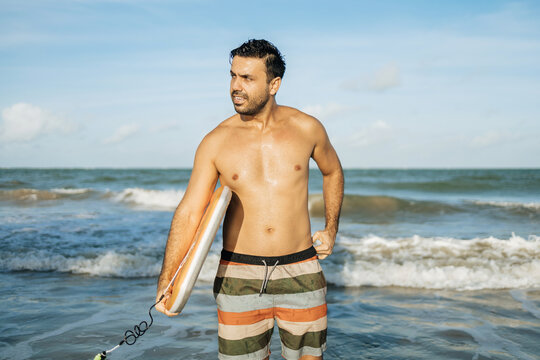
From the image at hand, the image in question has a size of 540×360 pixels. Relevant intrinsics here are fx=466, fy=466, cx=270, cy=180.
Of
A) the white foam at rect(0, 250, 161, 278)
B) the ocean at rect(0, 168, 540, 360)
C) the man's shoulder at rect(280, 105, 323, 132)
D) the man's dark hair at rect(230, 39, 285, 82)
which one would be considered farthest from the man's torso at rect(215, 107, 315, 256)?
the white foam at rect(0, 250, 161, 278)

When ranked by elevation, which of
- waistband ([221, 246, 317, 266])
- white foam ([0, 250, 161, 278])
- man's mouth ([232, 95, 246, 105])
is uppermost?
man's mouth ([232, 95, 246, 105])

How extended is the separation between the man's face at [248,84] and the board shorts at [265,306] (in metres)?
0.90

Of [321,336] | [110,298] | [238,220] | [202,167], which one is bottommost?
[110,298]

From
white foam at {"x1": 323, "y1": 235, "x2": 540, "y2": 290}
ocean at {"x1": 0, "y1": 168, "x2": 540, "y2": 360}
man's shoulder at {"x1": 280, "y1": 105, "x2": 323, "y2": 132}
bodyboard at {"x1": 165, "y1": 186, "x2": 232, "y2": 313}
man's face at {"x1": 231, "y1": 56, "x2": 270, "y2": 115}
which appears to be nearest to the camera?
bodyboard at {"x1": 165, "y1": 186, "x2": 232, "y2": 313}

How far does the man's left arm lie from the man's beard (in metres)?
0.39

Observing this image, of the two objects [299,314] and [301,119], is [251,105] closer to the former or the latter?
[301,119]

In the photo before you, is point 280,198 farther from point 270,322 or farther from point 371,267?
point 371,267

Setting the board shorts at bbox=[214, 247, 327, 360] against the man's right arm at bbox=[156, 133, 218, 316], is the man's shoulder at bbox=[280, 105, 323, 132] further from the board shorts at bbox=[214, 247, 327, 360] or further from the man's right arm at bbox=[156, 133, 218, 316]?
the board shorts at bbox=[214, 247, 327, 360]

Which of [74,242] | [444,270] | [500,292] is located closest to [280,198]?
[500,292]

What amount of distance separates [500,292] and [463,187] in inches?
924

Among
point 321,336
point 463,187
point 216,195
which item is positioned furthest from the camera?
point 463,187

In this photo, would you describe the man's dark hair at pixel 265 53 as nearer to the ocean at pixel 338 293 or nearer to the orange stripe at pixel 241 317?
the orange stripe at pixel 241 317

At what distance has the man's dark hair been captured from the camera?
2.69 m

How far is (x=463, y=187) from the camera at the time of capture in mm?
28688
